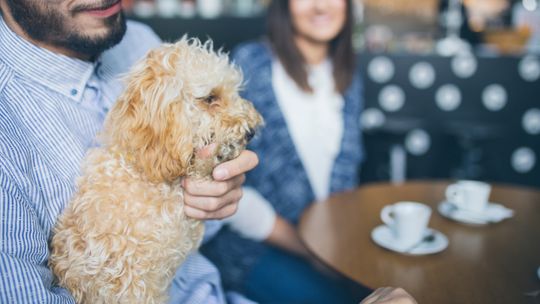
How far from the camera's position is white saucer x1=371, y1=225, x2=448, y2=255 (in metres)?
1.26

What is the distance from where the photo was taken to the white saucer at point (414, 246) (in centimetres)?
126

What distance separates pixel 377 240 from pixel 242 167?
0.47 m

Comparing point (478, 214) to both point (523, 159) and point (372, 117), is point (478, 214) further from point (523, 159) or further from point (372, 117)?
point (523, 159)

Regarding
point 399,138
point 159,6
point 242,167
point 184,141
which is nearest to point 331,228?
point 242,167

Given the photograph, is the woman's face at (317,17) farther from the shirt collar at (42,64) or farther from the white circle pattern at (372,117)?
the white circle pattern at (372,117)

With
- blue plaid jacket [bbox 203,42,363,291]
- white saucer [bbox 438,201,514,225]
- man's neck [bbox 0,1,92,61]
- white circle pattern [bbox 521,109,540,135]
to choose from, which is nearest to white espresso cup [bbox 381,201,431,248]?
white saucer [bbox 438,201,514,225]

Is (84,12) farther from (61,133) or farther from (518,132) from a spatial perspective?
(518,132)

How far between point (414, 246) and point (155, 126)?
0.77 meters

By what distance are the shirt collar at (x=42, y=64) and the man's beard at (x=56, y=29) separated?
3 centimetres

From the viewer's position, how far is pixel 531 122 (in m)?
3.74

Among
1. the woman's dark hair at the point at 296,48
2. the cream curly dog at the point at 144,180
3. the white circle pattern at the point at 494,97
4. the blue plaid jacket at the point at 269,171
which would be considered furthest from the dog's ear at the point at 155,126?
the white circle pattern at the point at 494,97

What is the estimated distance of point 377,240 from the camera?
1.33 meters

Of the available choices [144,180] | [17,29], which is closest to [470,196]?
[144,180]

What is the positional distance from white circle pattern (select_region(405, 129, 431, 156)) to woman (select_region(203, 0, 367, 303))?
1617mm
